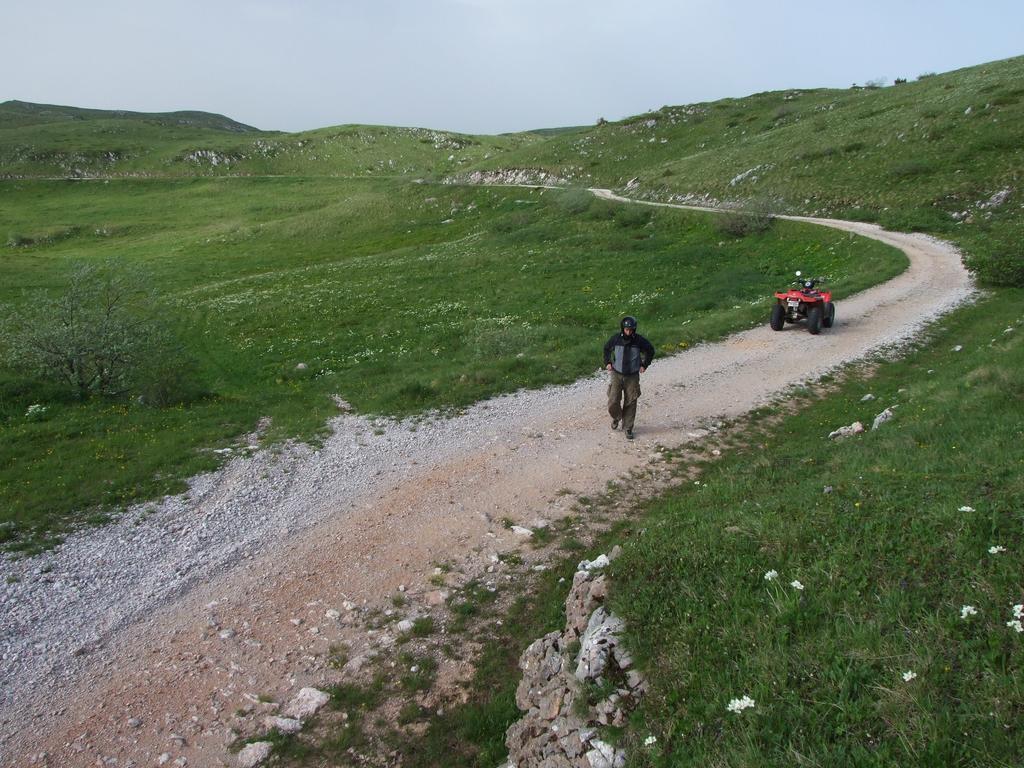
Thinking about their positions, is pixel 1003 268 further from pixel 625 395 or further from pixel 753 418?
pixel 625 395

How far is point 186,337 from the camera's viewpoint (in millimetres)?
34906

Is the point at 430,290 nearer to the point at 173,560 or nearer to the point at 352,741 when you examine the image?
the point at 173,560

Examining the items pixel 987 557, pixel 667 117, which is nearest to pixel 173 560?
pixel 987 557

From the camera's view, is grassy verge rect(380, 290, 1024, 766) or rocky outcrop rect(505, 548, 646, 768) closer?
grassy verge rect(380, 290, 1024, 766)

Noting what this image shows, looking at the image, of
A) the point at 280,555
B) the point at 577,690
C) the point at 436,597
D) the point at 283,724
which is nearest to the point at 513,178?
the point at 280,555

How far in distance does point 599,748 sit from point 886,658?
2.72 meters

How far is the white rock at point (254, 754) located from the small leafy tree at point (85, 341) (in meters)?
18.4

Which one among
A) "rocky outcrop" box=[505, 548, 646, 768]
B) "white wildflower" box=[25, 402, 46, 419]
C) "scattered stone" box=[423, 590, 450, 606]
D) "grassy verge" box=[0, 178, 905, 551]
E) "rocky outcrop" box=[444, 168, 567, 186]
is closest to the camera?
"rocky outcrop" box=[505, 548, 646, 768]

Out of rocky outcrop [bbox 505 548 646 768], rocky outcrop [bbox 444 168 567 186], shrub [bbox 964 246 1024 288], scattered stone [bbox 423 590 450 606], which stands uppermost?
rocky outcrop [bbox 444 168 567 186]

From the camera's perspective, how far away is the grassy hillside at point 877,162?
121 ft

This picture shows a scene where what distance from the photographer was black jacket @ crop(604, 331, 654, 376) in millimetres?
14711

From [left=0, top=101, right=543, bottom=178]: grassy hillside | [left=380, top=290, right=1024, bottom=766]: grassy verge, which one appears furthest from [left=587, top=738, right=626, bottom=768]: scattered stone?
[left=0, top=101, right=543, bottom=178]: grassy hillside

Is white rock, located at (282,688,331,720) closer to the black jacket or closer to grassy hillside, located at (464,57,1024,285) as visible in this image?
the black jacket

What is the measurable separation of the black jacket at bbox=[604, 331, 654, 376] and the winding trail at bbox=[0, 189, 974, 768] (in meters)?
1.77
